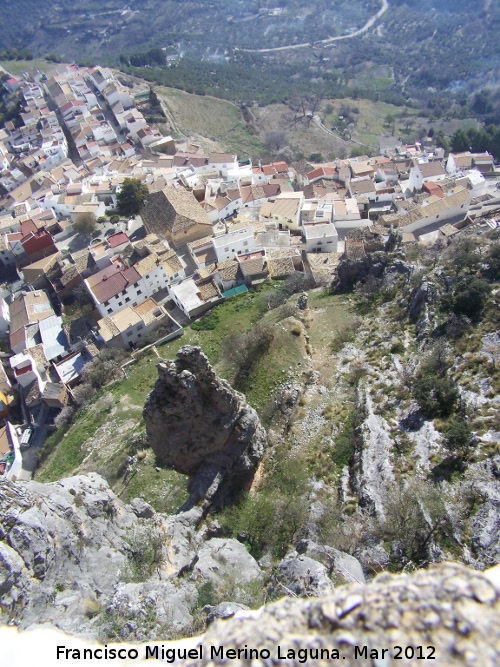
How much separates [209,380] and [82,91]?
103232 mm

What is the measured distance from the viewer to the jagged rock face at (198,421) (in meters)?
21.4

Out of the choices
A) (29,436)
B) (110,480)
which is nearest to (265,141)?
(29,436)

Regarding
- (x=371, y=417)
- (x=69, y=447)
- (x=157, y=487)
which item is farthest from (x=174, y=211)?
(x=371, y=417)

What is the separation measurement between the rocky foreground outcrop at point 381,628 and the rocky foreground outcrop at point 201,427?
46.4ft

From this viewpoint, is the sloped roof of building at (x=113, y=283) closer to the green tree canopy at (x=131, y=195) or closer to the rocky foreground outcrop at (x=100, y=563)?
the green tree canopy at (x=131, y=195)

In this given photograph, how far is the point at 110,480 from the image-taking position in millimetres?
27391

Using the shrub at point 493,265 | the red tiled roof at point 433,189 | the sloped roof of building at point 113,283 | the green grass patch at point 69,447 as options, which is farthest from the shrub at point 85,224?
the shrub at point 493,265

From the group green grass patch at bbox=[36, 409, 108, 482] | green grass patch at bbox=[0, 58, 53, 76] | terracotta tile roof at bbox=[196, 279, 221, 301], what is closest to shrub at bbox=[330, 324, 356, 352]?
terracotta tile roof at bbox=[196, 279, 221, 301]

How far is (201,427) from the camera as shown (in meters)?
22.7

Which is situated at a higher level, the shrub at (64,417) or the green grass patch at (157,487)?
the green grass patch at (157,487)

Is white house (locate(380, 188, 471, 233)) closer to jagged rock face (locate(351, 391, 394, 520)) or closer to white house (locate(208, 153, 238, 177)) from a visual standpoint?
white house (locate(208, 153, 238, 177))

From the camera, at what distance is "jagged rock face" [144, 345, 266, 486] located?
843 inches

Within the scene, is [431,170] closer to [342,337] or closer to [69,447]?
[342,337]

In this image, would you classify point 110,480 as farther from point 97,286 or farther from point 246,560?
point 97,286
